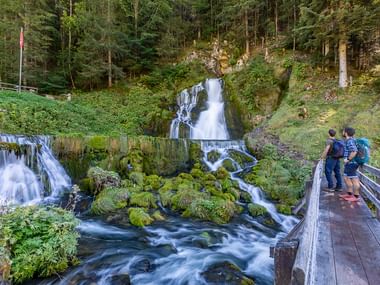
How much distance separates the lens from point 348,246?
11.0 feet

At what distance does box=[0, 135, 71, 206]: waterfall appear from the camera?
914 centimetres

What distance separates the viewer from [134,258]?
19.1 feet

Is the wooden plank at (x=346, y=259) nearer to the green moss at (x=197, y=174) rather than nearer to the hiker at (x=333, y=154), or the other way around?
the hiker at (x=333, y=154)

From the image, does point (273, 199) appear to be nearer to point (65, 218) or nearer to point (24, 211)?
point (65, 218)

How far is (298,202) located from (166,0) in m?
25.6

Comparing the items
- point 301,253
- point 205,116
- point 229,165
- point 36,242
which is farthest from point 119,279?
point 205,116

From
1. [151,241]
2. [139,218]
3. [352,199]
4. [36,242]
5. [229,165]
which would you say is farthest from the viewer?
[229,165]

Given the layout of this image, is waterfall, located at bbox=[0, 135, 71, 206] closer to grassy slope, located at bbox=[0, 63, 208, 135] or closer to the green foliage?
grassy slope, located at bbox=[0, 63, 208, 135]

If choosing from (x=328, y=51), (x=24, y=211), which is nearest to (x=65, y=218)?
(x=24, y=211)

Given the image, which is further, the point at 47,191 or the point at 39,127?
the point at 39,127

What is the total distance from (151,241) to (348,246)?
15.4 feet

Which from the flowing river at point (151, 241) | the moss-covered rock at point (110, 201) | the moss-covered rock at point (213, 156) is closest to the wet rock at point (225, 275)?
the flowing river at point (151, 241)

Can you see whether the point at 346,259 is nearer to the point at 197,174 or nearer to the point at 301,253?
the point at 301,253

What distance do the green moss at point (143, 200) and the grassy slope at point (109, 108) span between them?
8.42m
